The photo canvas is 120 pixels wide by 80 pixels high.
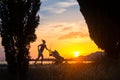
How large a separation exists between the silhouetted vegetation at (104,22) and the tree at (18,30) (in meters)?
3.34

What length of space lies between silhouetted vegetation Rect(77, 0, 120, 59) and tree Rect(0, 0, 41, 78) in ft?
11.0

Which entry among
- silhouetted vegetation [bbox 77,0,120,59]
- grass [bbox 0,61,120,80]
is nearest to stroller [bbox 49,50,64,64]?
grass [bbox 0,61,120,80]

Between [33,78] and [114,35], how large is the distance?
5.87 meters

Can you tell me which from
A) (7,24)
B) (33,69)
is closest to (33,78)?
(33,69)

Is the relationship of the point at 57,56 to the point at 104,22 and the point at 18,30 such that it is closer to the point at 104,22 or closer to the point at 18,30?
the point at 18,30

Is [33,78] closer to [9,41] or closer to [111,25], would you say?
[9,41]

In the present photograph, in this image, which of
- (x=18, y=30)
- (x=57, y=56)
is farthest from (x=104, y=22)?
(x=57, y=56)

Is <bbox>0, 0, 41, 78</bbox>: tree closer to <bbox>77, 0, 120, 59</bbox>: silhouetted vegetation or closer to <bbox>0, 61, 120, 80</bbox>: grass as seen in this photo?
<bbox>0, 61, 120, 80</bbox>: grass

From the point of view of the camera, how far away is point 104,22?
135 feet

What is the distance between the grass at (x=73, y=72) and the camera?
42.7 meters

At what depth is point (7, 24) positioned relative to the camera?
42.2 metres

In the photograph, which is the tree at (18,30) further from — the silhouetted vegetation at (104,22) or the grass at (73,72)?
the silhouetted vegetation at (104,22)

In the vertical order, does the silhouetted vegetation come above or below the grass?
above

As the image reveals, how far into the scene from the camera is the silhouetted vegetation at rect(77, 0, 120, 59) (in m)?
40.8
